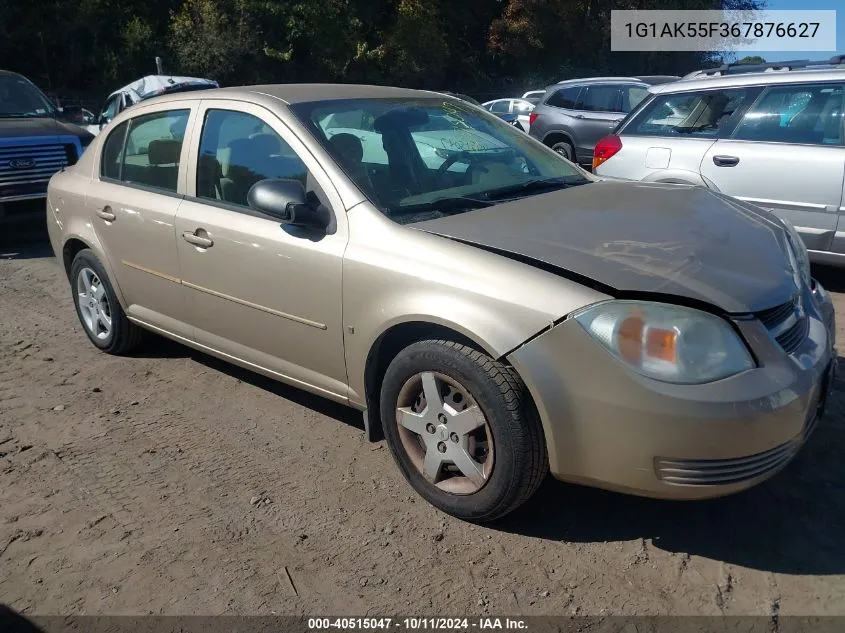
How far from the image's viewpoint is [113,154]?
4762mm

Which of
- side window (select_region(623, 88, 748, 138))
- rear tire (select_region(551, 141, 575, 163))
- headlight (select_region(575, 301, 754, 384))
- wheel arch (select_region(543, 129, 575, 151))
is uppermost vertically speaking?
side window (select_region(623, 88, 748, 138))

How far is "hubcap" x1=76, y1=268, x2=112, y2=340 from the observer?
16.2 feet

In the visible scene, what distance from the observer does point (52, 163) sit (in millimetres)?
8828

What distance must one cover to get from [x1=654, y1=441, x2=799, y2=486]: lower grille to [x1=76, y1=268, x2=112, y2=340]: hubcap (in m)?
3.64

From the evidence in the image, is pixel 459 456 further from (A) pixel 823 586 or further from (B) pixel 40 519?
(B) pixel 40 519

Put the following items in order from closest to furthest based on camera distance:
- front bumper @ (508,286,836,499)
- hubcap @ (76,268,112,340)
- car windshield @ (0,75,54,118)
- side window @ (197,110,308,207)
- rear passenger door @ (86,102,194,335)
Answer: front bumper @ (508,286,836,499) < side window @ (197,110,308,207) < rear passenger door @ (86,102,194,335) < hubcap @ (76,268,112,340) < car windshield @ (0,75,54,118)

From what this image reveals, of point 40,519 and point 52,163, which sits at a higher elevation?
point 52,163

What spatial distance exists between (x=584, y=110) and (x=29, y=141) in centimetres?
825

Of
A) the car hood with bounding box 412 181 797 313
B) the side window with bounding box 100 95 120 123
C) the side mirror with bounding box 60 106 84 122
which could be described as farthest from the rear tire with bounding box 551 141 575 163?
the side window with bounding box 100 95 120 123

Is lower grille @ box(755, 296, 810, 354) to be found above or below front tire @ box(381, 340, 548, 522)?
above

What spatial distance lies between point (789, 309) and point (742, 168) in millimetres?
3516

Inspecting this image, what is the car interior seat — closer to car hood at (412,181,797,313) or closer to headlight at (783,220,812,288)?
car hood at (412,181,797,313)

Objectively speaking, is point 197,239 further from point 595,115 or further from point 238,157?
point 595,115

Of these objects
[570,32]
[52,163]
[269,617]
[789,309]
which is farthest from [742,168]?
[570,32]
